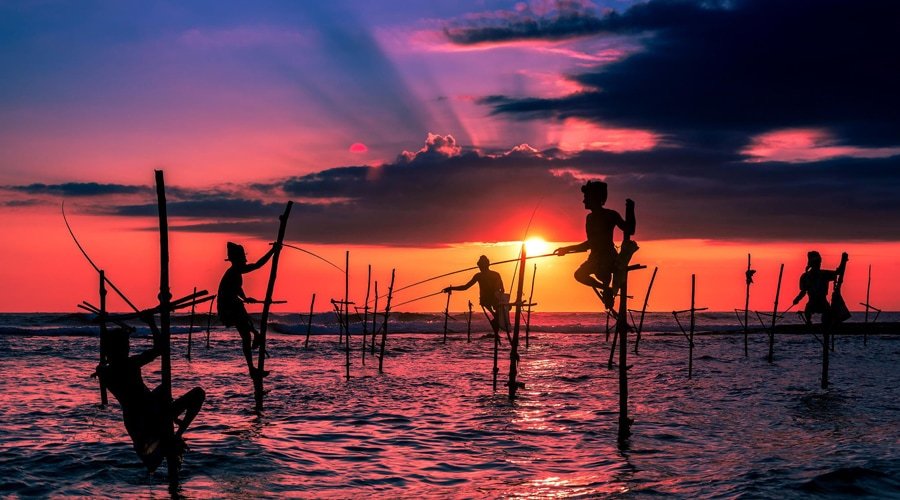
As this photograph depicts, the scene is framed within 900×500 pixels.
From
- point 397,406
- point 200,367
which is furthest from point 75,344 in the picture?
point 397,406

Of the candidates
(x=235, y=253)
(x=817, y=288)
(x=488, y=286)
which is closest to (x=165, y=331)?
(x=235, y=253)

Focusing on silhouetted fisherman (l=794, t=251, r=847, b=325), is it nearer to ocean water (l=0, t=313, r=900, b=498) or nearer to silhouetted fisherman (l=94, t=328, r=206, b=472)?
ocean water (l=0, t=313, r=900, b=498)

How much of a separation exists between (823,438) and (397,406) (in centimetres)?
861

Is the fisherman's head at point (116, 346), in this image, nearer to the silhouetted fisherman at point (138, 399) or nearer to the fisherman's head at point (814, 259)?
the silhouetted fisherman at point (138, 399)

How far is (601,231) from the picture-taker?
13.1 m

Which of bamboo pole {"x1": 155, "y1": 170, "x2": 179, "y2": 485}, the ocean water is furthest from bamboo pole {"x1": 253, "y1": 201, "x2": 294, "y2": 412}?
bamboo pole {"x1": 155, "y1": 170, "x2": 179, "y2": 485}

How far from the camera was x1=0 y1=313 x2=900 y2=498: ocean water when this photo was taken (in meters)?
11.1

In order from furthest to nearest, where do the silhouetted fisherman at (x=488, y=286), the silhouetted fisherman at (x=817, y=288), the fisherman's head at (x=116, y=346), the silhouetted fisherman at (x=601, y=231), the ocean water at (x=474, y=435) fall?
the silhouetted fisherman at (x=488, y=286), the silhouetted fisherman at (x=817, y=288), the silhouetted fisherman at (x=601, y=231), the ocean water at (x=474, y=435), the fisherman's head at (x=116, y=346)

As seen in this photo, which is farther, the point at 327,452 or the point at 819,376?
the point at 819,376

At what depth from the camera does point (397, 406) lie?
730 inches

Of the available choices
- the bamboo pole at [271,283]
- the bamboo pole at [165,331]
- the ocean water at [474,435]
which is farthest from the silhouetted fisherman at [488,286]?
the bamboo pole at [165,331]

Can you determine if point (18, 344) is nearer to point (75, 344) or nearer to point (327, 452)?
point (75, 344)

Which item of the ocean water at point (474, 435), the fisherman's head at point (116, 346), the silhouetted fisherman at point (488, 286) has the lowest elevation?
the ocean water at point (474, 435)

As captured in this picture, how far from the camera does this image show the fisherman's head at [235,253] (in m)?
16.0
